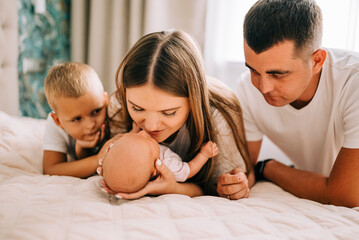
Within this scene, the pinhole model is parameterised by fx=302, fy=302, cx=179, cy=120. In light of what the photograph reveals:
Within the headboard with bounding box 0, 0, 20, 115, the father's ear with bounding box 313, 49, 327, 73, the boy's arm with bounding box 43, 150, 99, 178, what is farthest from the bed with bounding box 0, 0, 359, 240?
the headboard with bounding box 0, 0, 20, 115

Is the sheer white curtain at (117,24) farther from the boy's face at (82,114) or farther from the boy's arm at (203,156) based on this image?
the boy's arm at (203,156)

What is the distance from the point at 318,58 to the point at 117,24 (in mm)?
1879

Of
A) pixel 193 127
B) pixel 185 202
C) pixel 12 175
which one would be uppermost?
pixel 193 127

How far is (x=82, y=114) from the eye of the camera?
1.40 metres

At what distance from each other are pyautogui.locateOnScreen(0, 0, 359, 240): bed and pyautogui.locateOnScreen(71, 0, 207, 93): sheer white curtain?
66.2 inches

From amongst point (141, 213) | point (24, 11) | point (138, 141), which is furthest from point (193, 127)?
point (24, 11)

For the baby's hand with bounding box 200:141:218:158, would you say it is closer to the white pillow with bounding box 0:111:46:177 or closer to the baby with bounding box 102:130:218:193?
the baby with bounding box 102:130:218:193

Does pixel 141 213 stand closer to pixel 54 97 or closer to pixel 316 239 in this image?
pixel 316 239

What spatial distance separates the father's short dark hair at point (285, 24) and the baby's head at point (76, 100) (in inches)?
30.2

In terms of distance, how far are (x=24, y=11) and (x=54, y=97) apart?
1496mm

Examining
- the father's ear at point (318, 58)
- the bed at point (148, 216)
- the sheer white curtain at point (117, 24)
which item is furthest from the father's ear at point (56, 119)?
the sheer white curtain at point (117, 24)

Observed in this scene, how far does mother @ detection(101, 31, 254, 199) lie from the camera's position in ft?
3.69

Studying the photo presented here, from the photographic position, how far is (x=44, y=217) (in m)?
0.85

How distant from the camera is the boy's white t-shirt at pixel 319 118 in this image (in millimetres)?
1273
